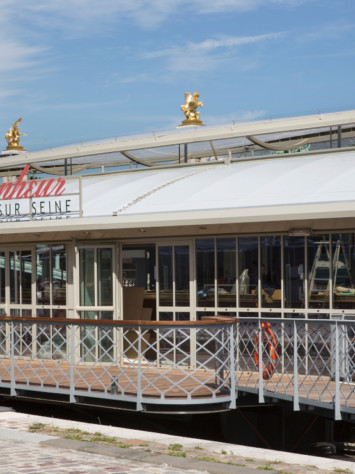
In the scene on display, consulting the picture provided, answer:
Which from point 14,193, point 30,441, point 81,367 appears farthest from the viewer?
point 14,193

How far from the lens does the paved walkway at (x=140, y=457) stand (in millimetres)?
7605

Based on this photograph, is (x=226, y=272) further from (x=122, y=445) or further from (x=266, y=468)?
(x=266, y=468)

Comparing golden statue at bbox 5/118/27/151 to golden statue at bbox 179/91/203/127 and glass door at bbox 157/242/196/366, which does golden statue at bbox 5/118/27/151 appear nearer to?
golden statue at bbox 179/91/203/127

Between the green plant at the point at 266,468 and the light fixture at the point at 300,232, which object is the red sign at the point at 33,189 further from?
the green plant at the point at 266,468

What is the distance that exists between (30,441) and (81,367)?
6.10 metres

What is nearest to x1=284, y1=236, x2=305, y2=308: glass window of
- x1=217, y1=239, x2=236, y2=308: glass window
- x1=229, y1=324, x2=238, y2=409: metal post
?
x1=217, y1=239, x2=236, y2=308: glass window

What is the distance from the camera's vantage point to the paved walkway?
7605 mm

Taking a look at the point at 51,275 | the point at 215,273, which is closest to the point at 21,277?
the point at 51,275

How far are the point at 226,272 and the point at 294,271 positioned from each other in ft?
4.33

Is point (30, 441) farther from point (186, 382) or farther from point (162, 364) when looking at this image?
point (162, 364)

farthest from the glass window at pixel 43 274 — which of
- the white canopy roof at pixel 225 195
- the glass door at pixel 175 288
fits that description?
the glass door at pixel 175 288

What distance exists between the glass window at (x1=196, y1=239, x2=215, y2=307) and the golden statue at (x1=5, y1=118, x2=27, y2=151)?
13.8 metres

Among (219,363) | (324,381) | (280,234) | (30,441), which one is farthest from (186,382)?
(30,441)

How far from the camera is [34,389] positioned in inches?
512
